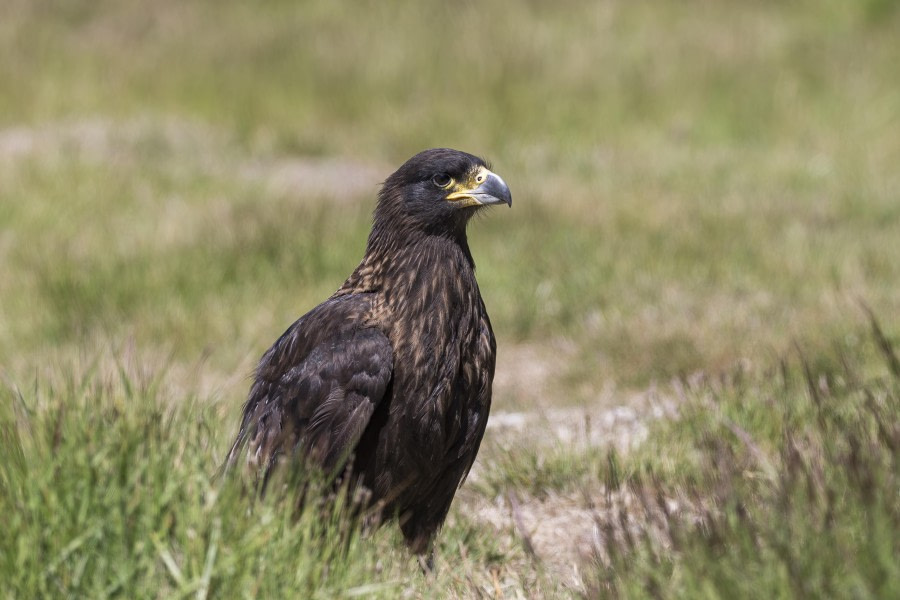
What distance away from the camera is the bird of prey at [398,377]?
12.2 ft

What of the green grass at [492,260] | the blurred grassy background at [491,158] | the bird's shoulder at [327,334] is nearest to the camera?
the green grass at [492,260]

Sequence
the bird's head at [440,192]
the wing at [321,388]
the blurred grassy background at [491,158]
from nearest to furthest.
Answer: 1. the wing at [321,388]
2. the bird's head at [440,192]
3. the blurred grassy background at [491,158]

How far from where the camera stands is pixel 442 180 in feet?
14.0

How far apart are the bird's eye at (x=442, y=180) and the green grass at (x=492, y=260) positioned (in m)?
1.08

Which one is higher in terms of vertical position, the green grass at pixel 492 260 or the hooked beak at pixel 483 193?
the hooked beak at pixel 483 193

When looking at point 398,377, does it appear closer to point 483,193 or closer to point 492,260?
point 483,193

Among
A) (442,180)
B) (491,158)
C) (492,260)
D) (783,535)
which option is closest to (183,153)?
(491,158)

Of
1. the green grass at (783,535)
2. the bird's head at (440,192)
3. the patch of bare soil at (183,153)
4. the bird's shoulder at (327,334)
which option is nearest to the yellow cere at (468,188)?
the bird's head at (440,192)

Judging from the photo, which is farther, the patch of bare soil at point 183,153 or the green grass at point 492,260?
the patch of bare soil at point 183,153

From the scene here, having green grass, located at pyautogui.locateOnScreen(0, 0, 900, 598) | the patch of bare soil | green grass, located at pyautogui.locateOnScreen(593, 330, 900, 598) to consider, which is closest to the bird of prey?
green grass, located at pyautogui.locateOnScreen(0, 0, 900, 598)

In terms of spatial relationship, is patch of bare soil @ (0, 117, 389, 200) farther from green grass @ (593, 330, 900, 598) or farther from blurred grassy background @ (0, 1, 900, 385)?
green grass @ (593, 330, 900, 598)

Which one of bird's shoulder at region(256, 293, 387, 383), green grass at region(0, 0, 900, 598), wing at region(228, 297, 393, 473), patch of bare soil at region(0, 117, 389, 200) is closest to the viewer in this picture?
green grass at region(0, 0, 900, 598)

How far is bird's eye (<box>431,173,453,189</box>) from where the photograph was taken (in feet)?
13.9

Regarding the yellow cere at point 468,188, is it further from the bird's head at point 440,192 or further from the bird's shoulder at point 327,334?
the bird's shoulder at point 327,334
